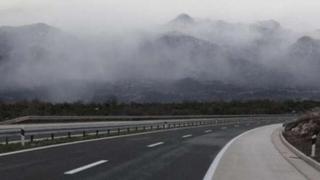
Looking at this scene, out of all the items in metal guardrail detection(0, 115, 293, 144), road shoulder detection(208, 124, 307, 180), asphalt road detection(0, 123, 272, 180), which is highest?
metal guardrail detection(0, 115, 293, 144)

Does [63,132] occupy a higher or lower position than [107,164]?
higher

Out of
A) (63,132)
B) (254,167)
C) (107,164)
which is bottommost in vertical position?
(254,167)

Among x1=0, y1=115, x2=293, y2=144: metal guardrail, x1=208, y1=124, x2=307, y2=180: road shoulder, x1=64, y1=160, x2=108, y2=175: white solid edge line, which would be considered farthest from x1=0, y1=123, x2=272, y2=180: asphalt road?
x1=0, y1=115, x2=293, y2=144: metal guardrail

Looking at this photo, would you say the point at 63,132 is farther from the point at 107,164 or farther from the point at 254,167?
the point at 254,167

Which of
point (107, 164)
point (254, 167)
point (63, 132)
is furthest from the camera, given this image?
point (63, 132)

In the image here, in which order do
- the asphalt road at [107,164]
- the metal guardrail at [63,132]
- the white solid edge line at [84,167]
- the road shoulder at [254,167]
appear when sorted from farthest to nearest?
the metal guardrail at [63,132] → the road shoulder at [254,167] → the white solid edge line at [84,167] → the asphalt road at [107,164]

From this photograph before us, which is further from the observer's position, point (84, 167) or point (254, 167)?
point (254, 167)

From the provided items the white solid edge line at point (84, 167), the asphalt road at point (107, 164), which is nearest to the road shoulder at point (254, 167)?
the asphalt road at point (107, 164)

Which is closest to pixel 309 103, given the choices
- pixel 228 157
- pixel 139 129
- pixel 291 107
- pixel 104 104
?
pixel 291 107

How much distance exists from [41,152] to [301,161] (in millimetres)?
8552

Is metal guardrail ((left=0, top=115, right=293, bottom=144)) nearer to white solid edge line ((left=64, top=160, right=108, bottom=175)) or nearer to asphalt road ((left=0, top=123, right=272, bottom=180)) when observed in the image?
asphalt road ((left=0, top=123, right=272, bottom=180))

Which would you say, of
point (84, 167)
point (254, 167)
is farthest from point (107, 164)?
point (254, 167)

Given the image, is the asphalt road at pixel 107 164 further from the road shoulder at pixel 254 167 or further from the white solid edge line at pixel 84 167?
the road shoulder at pixel 254 167

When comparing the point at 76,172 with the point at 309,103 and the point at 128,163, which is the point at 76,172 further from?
the point at 309,103
